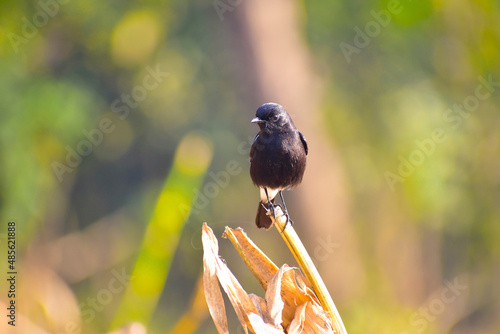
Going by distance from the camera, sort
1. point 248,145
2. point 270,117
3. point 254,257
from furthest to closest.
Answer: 1. point 248,145
2. point 270,117
3. point 254,257

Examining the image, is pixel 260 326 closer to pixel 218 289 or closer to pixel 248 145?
pixel 218 289

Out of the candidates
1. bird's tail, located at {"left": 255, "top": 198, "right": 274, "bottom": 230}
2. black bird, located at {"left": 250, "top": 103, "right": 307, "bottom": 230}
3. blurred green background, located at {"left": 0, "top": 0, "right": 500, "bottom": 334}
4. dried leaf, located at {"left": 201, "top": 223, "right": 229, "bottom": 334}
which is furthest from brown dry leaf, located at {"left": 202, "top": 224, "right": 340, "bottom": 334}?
blurred green background, located at {"left": 0, "top": 0, "right": 500, "bottom": 334}

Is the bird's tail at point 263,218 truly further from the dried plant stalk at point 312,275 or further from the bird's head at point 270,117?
the dried plant stalk at point 312,275

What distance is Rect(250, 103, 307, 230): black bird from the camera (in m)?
3.04

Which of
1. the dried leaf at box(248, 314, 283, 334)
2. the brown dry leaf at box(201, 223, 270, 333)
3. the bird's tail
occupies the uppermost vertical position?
the bird's tail

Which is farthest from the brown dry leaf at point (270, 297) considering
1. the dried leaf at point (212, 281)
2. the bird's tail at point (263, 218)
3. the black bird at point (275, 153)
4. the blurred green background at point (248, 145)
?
the blurred green background at point (248, 145)

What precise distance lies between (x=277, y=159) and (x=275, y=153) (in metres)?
0.04

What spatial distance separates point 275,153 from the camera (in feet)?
10.1

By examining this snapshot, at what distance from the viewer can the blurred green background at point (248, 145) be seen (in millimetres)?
6875

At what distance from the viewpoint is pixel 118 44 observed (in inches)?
339

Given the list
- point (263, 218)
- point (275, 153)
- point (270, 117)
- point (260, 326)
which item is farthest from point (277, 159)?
point (260, 326)

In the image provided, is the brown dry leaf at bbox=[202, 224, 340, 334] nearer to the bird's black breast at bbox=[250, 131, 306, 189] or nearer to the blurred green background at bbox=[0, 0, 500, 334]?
the bird's black breast at bbox=[250, 131, 306, 189]

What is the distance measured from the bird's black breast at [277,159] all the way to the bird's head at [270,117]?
58 millimetres

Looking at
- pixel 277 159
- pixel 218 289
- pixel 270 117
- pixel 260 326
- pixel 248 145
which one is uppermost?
pixel 248 145
